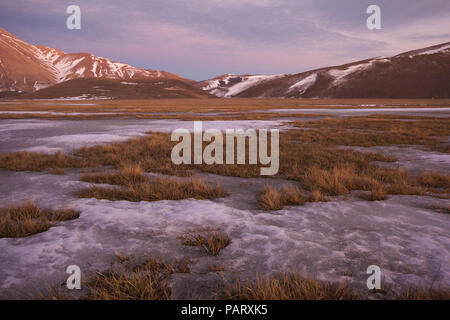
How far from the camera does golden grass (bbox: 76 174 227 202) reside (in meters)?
5.26

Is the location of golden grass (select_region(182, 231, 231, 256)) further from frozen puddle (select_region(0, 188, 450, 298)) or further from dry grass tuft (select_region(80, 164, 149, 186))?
dry grass tuft (select_region(80, 164, 149, 186))

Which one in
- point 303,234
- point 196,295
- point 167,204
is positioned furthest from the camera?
point 167,204

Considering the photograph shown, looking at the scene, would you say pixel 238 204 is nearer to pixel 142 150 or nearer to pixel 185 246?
pixel 185 246

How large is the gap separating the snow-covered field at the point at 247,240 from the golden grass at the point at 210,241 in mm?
100

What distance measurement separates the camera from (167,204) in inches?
194

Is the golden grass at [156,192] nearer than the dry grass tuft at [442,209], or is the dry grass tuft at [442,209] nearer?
the dry grass tuft at [442,209]

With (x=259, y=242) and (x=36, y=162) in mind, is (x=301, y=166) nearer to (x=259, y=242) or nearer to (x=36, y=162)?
(x=259, y=242)

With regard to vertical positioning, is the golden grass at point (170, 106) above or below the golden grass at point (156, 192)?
above

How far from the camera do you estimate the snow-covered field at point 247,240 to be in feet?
8.84

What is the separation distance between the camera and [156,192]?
5.46 m

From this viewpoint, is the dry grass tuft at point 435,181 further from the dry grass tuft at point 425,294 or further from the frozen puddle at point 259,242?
the dry grass tuft at point 425,294

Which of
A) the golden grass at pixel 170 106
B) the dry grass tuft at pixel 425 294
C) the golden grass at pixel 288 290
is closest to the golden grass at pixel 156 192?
the golden grass at pixel 288 290
